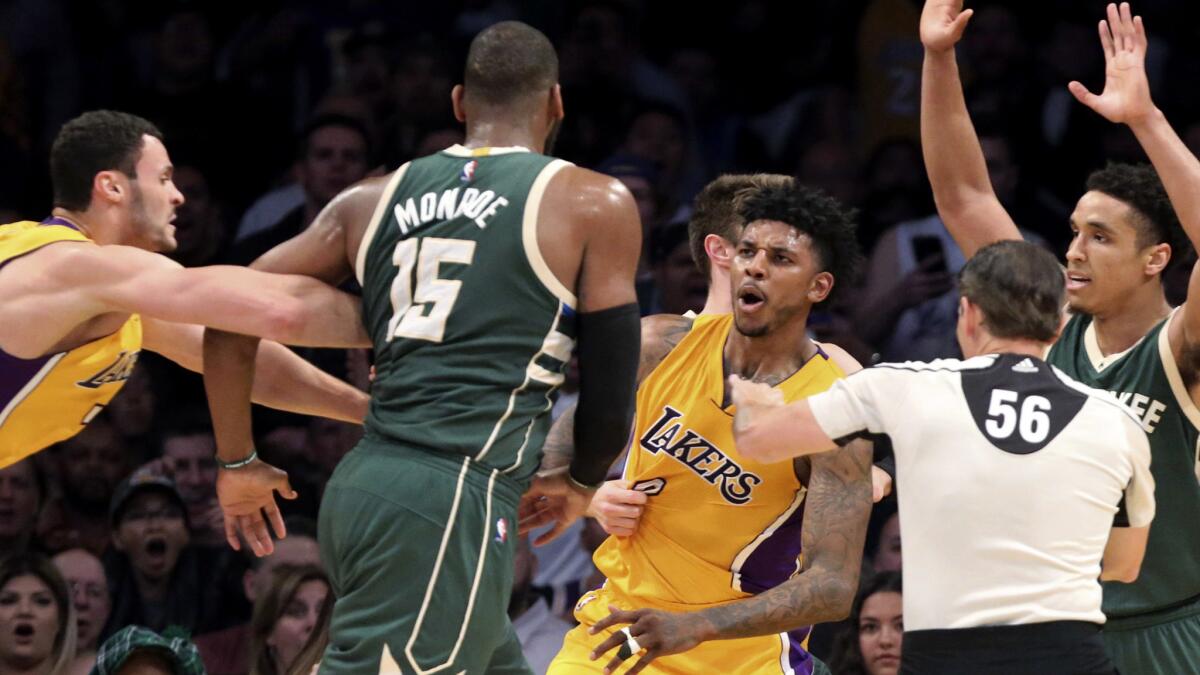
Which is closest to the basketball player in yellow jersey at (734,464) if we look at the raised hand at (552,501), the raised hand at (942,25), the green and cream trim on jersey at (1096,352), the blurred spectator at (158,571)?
the raised hand at (552,501)

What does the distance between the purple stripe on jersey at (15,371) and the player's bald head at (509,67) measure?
176cm

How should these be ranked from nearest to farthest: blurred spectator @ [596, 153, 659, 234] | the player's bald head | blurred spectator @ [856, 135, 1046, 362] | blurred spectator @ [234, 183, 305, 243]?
1. the player's bald head
2. blurred spectator @ [856, 135, 1046, 362]
3. blurred spectator @ [596, 153, 659, 234]
4. blurred spectator @ [234, 183, 305, 243]

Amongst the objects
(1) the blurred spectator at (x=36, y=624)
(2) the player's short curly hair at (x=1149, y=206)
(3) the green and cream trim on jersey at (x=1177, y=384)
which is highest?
(2) the player's short curly hair at (x=1149, y=206)

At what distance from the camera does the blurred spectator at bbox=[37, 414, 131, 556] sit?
327 inches

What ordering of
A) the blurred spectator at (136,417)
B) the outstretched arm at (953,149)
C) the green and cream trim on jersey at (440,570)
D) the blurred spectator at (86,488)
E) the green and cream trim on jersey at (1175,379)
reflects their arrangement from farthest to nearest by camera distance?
the blurred spectator at (136,417), the blurred spectator at (86,488), the outstretched arm at (953,149), the green and cream trim on jersey at (1175,379), the green and cream trim on jersey at (440,570)

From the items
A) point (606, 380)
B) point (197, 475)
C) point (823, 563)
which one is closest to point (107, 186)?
point (606, 380)

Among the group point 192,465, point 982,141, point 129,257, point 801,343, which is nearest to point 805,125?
point 982,141

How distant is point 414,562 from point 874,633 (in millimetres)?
3403

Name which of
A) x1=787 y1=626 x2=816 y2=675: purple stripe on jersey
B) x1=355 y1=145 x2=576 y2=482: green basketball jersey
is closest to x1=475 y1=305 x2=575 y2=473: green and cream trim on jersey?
x1=355 y1=145 x2=576 y2=482: green basketball jersey

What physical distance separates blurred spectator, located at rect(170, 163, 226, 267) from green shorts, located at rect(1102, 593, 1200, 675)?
5.44 metres

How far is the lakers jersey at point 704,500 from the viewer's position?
539cm

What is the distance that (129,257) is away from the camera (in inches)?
202

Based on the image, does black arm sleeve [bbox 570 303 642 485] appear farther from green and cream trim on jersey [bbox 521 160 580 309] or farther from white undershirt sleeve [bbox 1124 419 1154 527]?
white undershirt sleeve [bbox 1124 419 1154 527]

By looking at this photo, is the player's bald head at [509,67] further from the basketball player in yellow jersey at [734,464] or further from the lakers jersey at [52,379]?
the lakers jersey at [52,379]
